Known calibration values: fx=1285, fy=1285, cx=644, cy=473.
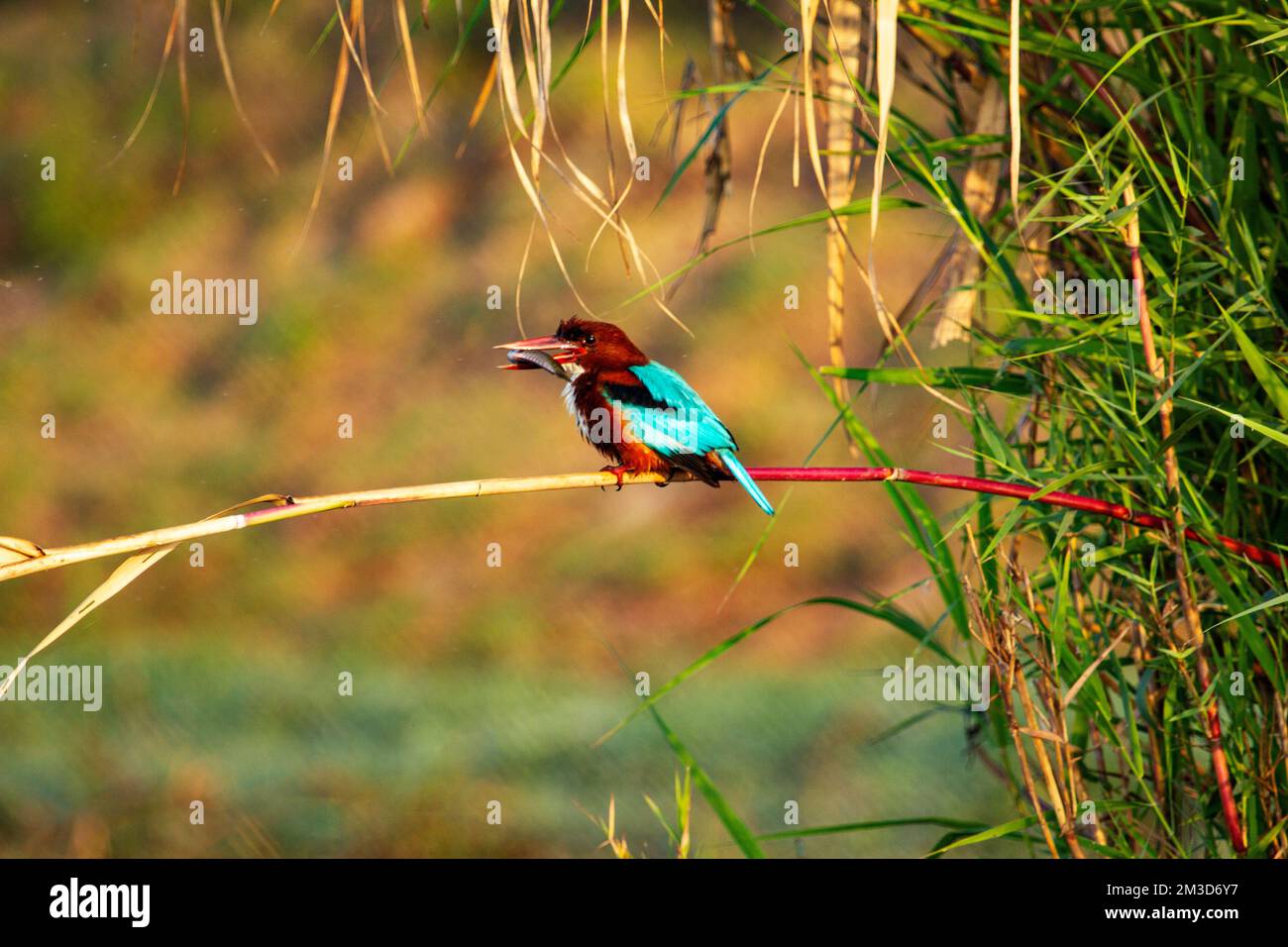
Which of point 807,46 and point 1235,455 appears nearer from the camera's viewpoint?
point 807,46

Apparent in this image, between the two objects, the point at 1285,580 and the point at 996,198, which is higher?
the point at 996,198

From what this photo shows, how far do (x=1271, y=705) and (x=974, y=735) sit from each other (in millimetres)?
308

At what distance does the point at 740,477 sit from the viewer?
1.13m

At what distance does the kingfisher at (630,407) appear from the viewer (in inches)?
46.6

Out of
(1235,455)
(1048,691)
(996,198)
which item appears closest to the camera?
(1048,691)

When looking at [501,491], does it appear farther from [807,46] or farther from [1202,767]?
[1202,767]

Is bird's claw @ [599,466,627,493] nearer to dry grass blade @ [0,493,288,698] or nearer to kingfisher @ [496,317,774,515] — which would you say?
kingfisher @ [496,317,774,515]

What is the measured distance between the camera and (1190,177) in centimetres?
106


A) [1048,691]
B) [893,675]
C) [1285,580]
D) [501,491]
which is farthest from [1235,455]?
[501,491]

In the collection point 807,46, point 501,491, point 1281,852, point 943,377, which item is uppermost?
point 807,46

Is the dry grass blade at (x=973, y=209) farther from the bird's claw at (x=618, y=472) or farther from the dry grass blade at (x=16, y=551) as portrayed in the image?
the dry grass blade at (x=16, y=551)

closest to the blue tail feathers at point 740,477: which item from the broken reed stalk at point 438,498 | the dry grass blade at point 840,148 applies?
A: the dry grass blade at point 840,148

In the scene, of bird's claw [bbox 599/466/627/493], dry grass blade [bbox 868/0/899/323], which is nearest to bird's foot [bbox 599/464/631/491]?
bird's claw [bbox 599/466/627/493]

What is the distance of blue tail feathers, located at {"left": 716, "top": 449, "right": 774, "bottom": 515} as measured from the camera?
3.57ft
